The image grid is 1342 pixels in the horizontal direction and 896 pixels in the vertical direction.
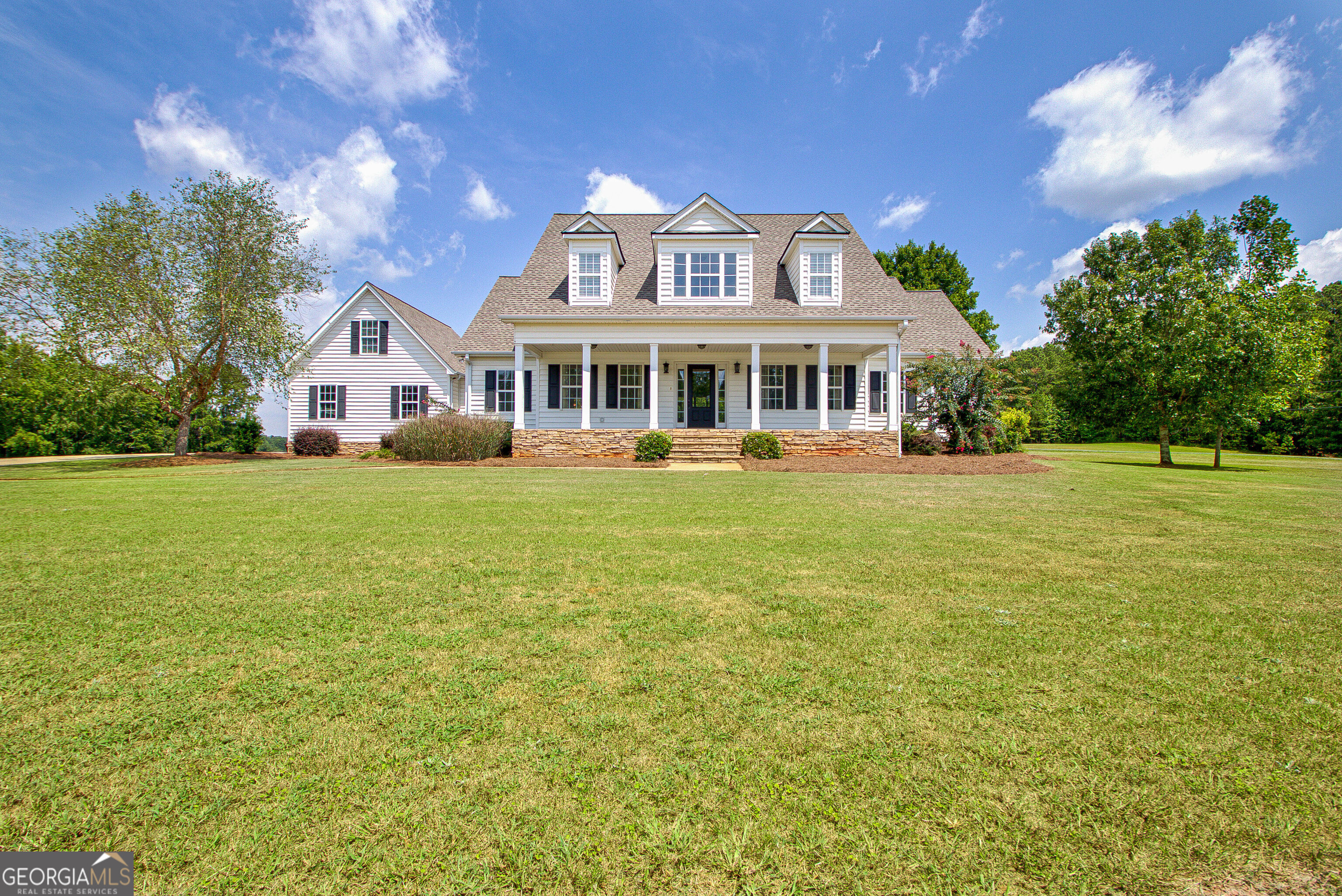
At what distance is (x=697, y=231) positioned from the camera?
1864 cm

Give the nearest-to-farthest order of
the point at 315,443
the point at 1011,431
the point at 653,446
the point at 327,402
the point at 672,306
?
the point at 653,446
the point at 672,306
the point at 315,443
the point at 1011,431
the point at 327,402

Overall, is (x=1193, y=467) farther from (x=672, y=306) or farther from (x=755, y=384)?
(x=672, y=306)

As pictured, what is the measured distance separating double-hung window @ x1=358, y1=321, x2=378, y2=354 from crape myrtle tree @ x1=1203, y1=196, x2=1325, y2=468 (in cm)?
2890

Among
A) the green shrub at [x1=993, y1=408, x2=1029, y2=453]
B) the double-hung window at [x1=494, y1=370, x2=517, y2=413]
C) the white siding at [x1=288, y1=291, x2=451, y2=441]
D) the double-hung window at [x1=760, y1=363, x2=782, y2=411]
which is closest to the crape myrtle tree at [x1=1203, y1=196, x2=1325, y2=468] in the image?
the green shrub at [x1=993, y1=408, x2=1029, y2=453]

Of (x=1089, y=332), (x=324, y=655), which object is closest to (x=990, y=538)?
(x=324, y=655)

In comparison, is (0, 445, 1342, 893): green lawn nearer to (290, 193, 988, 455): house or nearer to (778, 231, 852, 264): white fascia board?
(290, 193, 988, 455): house

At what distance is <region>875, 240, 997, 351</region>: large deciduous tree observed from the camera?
114ft

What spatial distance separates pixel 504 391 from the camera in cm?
2200

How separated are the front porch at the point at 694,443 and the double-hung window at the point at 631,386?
3.13 meters

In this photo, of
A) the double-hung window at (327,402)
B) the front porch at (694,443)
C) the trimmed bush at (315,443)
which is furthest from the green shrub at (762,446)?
the double-hung window at (327,402)

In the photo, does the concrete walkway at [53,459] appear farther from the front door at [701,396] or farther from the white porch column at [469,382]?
the front door at [701,396]

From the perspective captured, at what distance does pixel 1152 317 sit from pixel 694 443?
15.2m

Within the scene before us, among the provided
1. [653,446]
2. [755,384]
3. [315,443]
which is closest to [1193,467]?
[755,384]

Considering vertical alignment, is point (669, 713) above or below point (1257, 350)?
below
